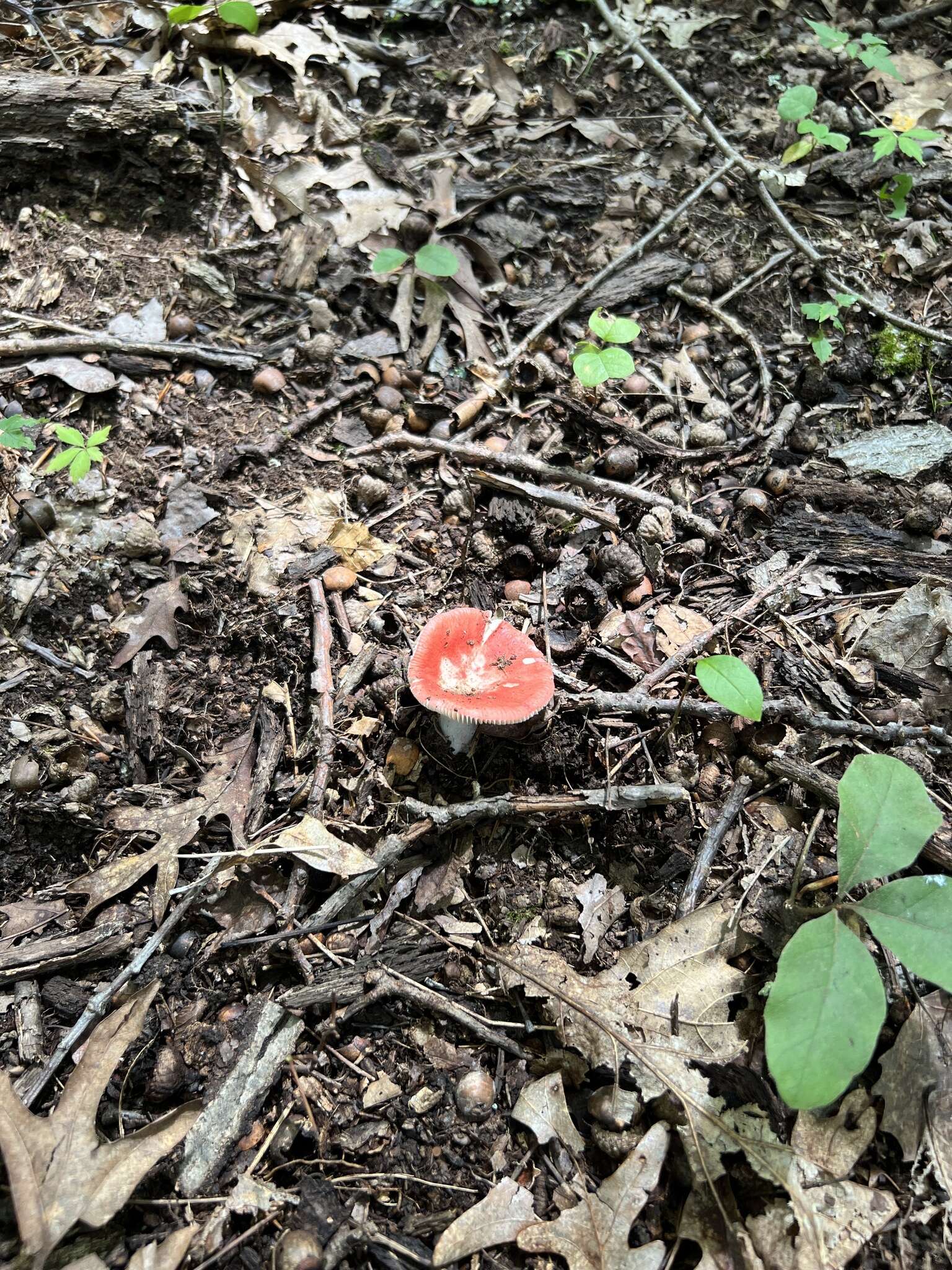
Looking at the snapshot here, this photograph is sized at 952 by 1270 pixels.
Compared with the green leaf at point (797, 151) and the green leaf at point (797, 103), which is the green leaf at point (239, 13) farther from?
the green leaf at point (797, 151)

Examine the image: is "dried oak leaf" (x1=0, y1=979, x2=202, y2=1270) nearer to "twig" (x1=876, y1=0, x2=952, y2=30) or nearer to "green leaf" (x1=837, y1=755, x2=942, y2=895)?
"green leaf" (x1=837, y1=755, x2=942, y2=895)

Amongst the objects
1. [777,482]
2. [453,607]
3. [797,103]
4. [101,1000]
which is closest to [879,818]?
[453,607]

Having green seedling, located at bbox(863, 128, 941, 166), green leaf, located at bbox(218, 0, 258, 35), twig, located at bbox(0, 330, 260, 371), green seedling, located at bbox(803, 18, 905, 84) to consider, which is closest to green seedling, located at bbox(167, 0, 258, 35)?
green leaf, located at bbox(218, 0, 258, 35)

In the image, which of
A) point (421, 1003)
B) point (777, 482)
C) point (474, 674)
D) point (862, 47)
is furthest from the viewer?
point (862, 47)

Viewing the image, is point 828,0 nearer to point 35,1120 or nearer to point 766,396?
point 766,396

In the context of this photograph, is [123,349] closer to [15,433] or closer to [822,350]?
[15,433]

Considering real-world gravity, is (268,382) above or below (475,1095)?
above
